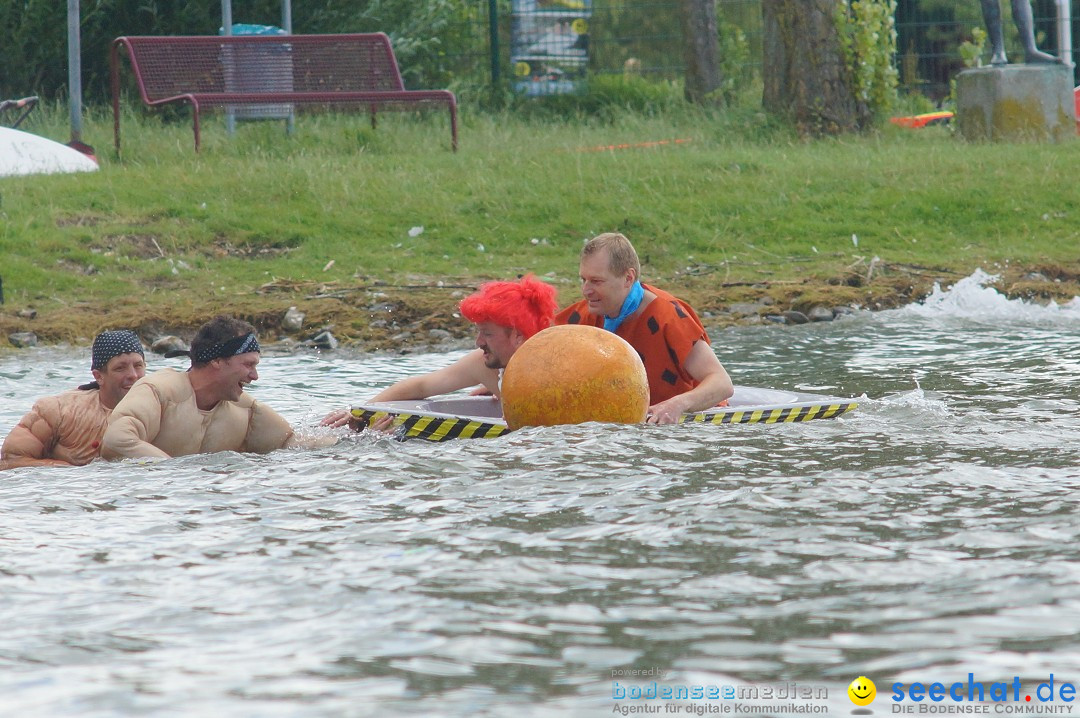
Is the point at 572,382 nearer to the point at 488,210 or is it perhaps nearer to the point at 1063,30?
the point at 488,210

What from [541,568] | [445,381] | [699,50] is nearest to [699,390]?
[445,381]

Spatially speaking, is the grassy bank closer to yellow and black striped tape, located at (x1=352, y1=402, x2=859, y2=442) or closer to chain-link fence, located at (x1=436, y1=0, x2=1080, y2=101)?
yellow and black striped tape, located at (x1=352, y1=402, x2=859, y2=442)

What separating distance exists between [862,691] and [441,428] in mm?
3910

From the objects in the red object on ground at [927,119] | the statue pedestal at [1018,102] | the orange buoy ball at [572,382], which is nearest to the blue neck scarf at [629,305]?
the orange buoy ball at [572,382]

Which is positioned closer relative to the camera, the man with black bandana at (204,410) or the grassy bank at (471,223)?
the man with black bandana at (204,410)

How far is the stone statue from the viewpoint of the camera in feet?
61.3

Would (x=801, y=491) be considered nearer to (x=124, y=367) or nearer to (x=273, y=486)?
(x=273, y=486)

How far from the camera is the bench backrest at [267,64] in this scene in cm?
1828

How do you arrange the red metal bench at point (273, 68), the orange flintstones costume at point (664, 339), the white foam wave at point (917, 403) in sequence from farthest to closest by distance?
the red metal bench at point (273, 68) < the white foam wave at point (917, 403) < the orange flintstones costume at point (664, 339)

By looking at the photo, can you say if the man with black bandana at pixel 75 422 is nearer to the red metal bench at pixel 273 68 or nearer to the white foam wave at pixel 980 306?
the white foam wave at pixel 980 306

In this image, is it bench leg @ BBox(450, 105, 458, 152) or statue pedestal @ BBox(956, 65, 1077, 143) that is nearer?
bench leg @ BBox(450, 105, 458, 152)

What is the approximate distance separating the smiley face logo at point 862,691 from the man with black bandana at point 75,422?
4.61 meters

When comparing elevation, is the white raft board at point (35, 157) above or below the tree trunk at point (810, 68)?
below

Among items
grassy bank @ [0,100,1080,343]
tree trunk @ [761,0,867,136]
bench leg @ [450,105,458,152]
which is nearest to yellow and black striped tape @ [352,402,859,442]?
grassy bank @ [0,100,1080,343]
